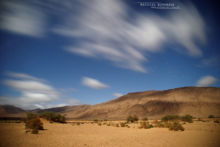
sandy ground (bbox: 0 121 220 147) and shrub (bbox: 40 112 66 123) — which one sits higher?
shrub (bbox: 40 112 66 123)

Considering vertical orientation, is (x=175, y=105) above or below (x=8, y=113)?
above

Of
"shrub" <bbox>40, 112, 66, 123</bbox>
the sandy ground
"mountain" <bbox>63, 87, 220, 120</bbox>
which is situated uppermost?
"mountain" <bbox>63, 87, 220, 120</bbox>

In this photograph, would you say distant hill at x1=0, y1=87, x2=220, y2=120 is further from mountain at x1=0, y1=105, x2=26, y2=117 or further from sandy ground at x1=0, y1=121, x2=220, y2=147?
sandy ground at x1=0, y1=121, x2=220, y2=147

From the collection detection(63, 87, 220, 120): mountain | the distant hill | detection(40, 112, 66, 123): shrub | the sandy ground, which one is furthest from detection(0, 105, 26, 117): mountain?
the sandy ground

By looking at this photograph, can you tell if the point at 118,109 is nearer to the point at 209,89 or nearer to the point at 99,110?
the point at 99,110

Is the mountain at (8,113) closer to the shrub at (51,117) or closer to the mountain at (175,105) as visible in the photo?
the mountain at (175,105)

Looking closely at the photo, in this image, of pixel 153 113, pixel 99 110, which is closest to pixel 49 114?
pixel 153 113

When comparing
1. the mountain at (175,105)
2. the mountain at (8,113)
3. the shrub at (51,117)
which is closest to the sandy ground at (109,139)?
the shrub at (51,117)

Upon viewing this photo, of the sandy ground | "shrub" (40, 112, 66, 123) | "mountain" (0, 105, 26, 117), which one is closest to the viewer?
the sandy ground

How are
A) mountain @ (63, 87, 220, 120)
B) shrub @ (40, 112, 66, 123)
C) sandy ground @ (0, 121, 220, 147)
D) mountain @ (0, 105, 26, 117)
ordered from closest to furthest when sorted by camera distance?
sandy ground @ (0, 121, 220, 147) < shrub @ (40, 112, 66, 123) < mountain @ (63, 87, 220, 120) < mountain @ (0, 105, 26, 117)

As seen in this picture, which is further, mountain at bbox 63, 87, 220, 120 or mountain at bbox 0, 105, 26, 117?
mountain at bbox 0, 105, 26, 117

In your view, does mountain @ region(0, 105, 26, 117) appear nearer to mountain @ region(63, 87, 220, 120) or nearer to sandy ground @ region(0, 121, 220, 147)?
mountain @ region(63, 87, 220, 120)

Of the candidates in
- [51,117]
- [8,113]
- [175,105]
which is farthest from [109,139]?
[8,113]

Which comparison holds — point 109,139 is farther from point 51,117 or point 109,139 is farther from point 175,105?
point 175,105
